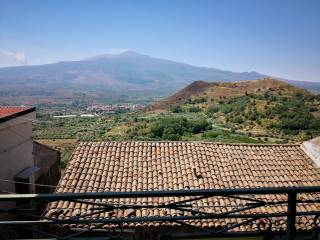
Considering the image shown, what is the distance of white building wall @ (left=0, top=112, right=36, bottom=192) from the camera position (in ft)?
31.0

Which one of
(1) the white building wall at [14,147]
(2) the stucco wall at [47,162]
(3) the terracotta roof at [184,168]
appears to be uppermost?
(1) the white building wall at [14,147]

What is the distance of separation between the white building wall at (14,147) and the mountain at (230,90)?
59.7 meters

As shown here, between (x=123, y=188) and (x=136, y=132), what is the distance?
35986 millimetres

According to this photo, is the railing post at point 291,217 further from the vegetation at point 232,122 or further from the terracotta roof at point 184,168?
the vegetation at point 232,122

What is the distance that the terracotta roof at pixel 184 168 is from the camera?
428 inches

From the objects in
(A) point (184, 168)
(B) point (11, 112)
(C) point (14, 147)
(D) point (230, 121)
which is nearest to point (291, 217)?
(C) point (14, 147)

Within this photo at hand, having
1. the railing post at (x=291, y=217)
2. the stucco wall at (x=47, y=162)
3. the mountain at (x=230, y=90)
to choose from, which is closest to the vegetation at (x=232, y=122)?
the mountain at (x=230, y=90)

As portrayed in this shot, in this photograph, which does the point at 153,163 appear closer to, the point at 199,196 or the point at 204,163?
the point at 204,163

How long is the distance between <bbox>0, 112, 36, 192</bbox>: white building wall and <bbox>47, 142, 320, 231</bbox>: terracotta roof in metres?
1.28

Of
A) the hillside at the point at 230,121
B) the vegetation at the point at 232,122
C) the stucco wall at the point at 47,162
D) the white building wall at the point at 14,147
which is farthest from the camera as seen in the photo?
the hillside at the point at 230,121

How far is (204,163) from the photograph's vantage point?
12109 millimetres

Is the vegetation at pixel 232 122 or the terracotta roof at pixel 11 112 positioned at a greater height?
the terracotta roof at pixel 11 112

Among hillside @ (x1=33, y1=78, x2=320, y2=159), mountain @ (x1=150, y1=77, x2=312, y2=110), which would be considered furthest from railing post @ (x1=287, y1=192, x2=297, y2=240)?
mountain @ (x1=150, y1=77, x2=312, y2=110)

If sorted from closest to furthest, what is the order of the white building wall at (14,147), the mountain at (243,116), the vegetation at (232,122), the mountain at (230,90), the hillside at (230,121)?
the white building wall at (14,147), the vegetation at (232,122), the hillside at (230,121), the mountain at (243,116), the mountain at (230,90)
